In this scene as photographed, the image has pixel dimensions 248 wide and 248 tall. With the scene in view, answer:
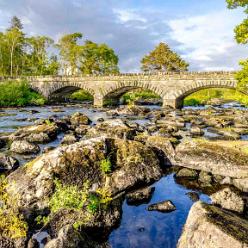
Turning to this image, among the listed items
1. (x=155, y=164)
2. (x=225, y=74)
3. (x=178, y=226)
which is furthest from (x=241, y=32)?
(x=225, y=74)

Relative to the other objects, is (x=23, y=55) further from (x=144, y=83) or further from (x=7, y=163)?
(x=7, y=163)

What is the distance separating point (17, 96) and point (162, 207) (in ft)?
172

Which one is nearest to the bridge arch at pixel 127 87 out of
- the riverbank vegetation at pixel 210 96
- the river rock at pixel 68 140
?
the riverbank vegetation at pixel 210 96

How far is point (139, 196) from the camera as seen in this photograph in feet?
37.1

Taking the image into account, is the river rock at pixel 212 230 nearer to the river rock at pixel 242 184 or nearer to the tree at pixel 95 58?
the river rock at pixel 242 184

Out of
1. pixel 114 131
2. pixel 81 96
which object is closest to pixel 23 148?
pixel 114 131

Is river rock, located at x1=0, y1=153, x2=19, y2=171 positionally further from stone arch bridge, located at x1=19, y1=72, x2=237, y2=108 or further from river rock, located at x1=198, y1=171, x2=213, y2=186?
stone arch bridge, located at x1=19, y1=72, x2=237, y2=108

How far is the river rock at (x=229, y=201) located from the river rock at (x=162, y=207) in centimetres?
145

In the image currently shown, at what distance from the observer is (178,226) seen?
9.46 meters

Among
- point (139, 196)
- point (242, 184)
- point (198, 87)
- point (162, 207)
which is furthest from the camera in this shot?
Result: point (198, 87)

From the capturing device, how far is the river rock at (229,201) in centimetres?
1002

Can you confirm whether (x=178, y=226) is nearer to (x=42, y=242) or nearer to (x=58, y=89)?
(x=42, y=242)

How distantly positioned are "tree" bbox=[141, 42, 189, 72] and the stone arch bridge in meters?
24.9

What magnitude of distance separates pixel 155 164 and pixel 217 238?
692 centimetres
